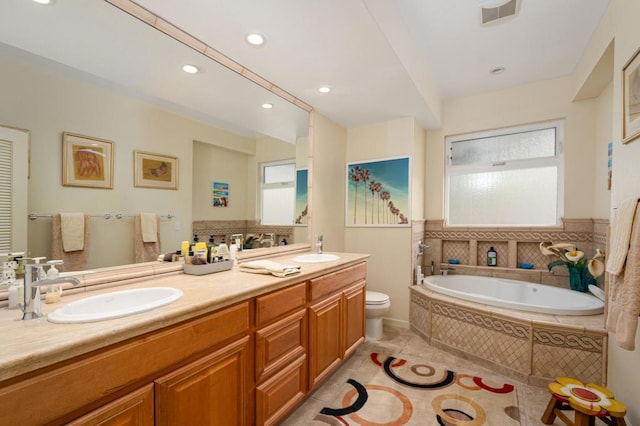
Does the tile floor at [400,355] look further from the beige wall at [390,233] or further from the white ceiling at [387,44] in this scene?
the white ceiling at [387,44]

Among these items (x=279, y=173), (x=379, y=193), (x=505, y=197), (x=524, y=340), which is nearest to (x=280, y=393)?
(x=279, y=173)

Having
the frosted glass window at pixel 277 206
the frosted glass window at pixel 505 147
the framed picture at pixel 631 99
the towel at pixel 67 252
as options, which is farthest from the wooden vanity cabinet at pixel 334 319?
the frosted glass window at pixel 505 147

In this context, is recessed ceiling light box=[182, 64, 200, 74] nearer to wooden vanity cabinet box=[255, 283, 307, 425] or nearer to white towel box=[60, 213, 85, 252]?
white towel box=[60, 213, 85, 252]

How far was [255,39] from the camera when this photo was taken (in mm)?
1861

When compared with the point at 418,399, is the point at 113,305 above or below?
above

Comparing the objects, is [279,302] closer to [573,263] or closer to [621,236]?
[621,236]

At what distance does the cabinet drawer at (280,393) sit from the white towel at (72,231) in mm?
1115

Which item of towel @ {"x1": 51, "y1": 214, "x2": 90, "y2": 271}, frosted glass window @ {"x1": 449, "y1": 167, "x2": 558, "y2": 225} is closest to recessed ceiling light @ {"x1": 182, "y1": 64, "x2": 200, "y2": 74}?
towel @ {"x1": 51, "y1": 214, "x2": 90, "y2": 271}

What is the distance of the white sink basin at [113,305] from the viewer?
959 millimetres

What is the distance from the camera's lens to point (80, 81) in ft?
4.44

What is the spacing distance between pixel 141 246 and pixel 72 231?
32cm

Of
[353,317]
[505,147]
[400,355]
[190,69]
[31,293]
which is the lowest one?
[400,355]

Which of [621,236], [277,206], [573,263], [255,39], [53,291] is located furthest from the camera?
[573,263]

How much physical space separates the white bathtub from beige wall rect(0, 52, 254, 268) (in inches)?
97.7
